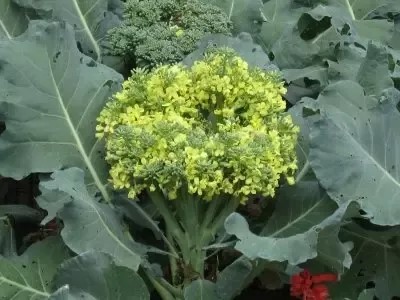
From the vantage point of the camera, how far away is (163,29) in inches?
95.3

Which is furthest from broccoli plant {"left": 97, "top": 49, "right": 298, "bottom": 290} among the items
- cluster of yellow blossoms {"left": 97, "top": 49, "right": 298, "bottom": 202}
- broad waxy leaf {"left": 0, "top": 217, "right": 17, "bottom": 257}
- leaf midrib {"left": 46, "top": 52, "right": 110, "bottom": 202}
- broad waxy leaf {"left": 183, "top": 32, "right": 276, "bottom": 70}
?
broad waxy leaf {"left": 0, "top": 217, "right": 17, "bottom": 257}

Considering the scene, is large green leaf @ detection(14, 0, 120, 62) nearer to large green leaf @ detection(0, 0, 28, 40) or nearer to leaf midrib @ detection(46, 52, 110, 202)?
large green leaf @ detection(0, 0, 28, 40)

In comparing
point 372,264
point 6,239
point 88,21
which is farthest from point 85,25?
point 372,264

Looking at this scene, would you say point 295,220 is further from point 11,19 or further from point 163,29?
point 11,19

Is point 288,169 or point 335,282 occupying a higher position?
point 288,169

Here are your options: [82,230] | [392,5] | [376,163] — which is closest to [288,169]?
[376,163]

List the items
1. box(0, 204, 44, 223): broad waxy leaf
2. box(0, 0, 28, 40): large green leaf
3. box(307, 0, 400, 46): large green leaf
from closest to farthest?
1. box(0, 204, 44, 223): broad waxy leaf
2. box(307, 0, 400, 46): large green leaf
3. box(0, 0, 28, 40): large green leaf

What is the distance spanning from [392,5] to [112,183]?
4.48 feet

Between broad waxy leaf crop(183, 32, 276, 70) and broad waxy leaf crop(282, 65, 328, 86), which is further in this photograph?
broad waxy leaf crop(282, 65, 328, 86)

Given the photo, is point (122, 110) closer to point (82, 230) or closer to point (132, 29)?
point (82, 230)

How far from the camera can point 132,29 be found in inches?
95.0

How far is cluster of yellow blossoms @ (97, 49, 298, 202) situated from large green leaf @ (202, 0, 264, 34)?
0.68 meters

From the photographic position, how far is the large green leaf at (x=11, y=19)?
259 cm

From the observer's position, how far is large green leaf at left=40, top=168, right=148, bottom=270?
1788 mm
